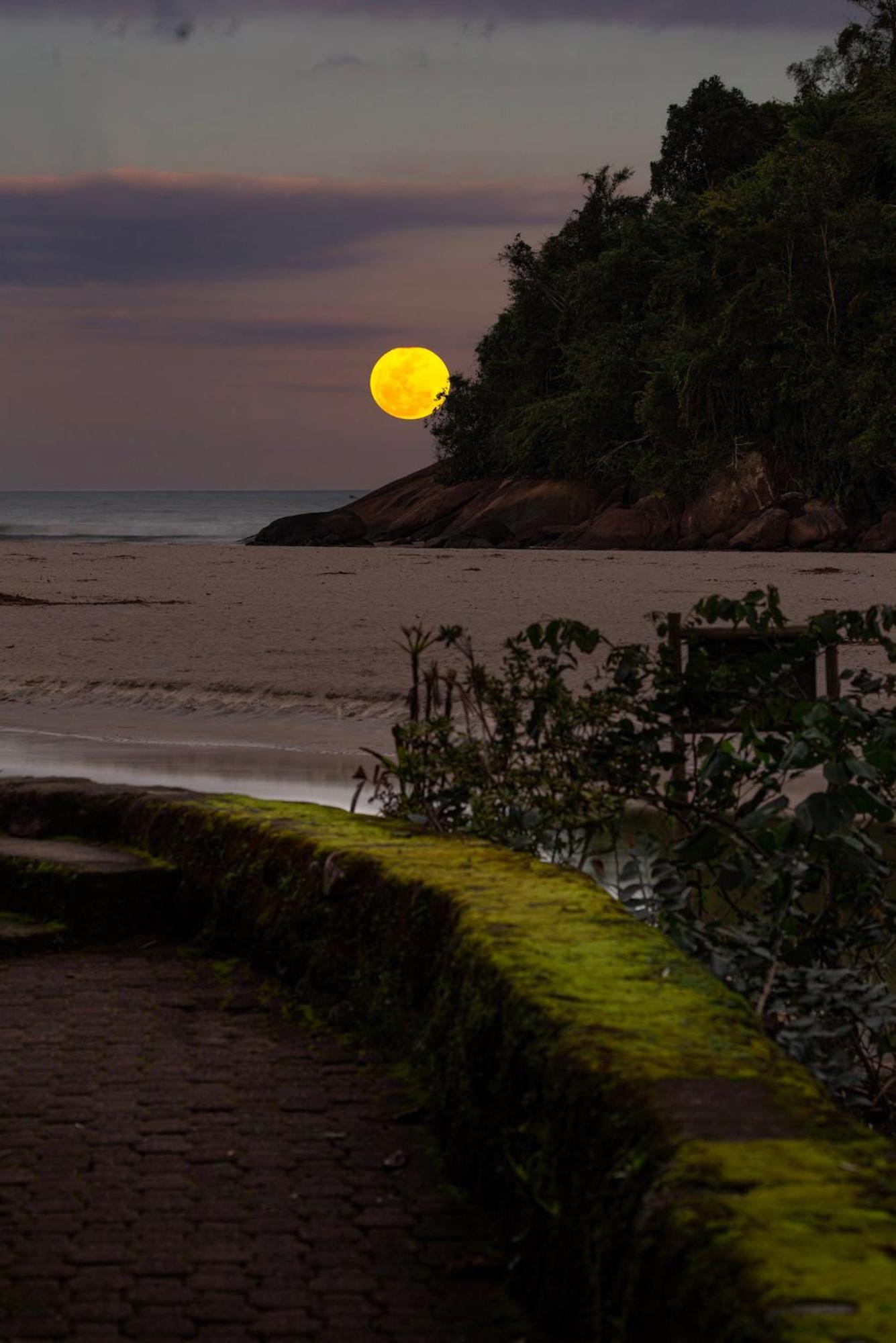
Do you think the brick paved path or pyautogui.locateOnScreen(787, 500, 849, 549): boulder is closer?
the brick paved path

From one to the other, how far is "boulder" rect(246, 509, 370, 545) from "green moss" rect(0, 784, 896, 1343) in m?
47.2

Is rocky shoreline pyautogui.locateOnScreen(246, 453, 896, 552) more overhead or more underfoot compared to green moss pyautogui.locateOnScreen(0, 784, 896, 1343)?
more overhead

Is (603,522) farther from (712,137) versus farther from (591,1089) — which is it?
(591,1089)

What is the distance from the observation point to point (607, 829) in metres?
5.14

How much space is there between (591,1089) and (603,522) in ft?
150

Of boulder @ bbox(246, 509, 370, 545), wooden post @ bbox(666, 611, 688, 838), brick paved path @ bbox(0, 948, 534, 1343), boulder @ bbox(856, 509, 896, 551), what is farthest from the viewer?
boulder @ bbox(246, 509, 370, 545)

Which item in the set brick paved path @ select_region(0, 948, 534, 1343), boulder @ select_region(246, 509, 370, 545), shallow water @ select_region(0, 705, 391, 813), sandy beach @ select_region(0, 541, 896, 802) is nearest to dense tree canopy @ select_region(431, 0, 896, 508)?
boulder @ select_region(246, 509, 370, 545)

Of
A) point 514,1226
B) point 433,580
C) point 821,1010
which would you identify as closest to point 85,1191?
point 514,1226

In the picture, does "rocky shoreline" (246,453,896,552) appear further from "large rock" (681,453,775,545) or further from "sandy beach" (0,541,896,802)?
"sandy beach" (0,541,896,802)

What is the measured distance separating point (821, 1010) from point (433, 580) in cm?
2476

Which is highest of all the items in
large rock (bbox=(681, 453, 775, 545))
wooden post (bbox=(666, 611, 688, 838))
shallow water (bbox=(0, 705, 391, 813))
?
large rock (bbox=(681, 453, 775, 545))

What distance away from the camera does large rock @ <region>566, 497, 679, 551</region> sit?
151 ft

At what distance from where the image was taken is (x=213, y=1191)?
314 cm

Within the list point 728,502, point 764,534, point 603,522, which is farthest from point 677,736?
point 603,522
